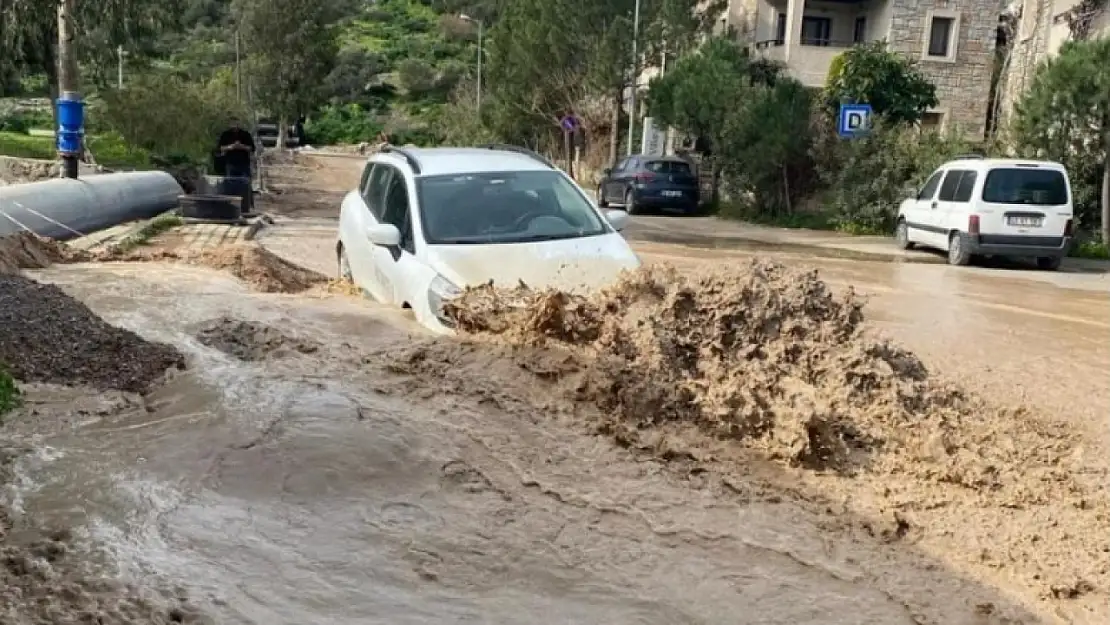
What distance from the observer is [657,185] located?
27.9m

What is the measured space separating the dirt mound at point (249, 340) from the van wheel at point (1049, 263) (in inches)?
540

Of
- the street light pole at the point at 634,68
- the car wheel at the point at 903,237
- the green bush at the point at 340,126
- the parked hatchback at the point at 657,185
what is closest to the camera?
the car wheel at the point at 903,237

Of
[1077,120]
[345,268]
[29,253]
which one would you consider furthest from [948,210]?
[29,253]

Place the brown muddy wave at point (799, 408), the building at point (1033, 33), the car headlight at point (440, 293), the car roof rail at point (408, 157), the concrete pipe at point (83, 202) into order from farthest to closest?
the building at point (1033, 33) → the concrete pipe at point (83, 202) → the car roof rail at point (408, 157) → the car headlight at point (440, 293) → the brown muddy wave at point (799, 408)

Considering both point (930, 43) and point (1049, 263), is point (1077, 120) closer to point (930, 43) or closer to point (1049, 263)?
point (1049, 263)

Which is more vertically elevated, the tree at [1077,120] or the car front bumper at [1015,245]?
the tree at [1077,120]

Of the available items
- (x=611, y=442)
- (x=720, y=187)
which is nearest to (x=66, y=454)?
(x=611, y=442)

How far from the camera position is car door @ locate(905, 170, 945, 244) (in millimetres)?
18734

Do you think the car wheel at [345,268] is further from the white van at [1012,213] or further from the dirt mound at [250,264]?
the white van at [1012,213]

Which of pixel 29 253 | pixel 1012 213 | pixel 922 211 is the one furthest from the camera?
pixel 922 211

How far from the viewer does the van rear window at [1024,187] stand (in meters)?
16.9

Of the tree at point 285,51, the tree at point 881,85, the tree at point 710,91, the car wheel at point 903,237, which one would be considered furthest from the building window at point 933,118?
the tree at point 285,51

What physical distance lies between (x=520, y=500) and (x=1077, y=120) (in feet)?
58.4

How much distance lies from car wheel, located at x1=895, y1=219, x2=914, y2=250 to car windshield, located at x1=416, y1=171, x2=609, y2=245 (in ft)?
42.3
